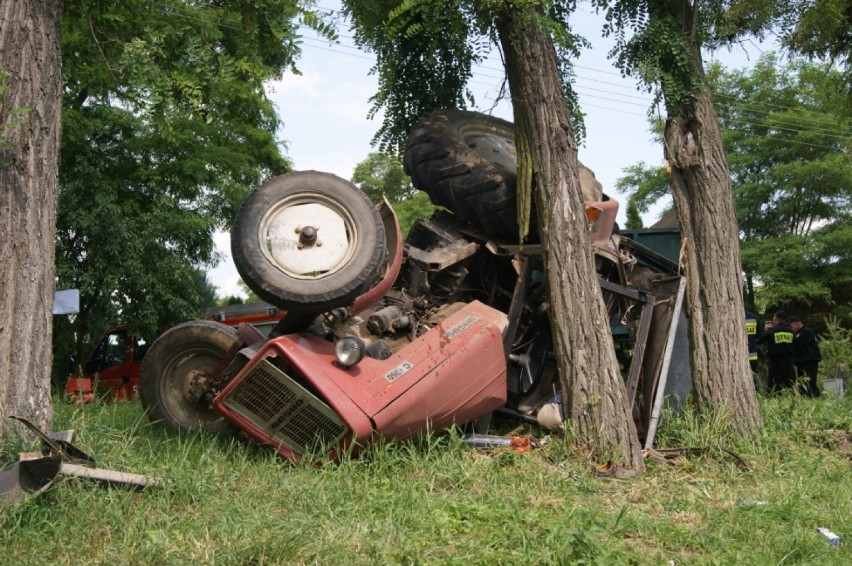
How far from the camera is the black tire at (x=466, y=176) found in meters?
7.23

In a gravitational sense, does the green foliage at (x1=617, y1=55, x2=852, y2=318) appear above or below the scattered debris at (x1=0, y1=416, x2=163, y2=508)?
above

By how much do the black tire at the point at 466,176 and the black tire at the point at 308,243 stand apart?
1.43 m

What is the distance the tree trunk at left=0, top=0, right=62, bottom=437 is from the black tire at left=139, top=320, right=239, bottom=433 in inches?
58.9

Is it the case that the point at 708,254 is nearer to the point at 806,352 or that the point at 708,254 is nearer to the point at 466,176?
the point at 466,176

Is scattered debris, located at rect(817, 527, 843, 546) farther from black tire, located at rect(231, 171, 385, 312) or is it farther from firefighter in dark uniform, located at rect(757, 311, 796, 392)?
firefighter in dark uniform, located at rect(757, 311, 796, 392)

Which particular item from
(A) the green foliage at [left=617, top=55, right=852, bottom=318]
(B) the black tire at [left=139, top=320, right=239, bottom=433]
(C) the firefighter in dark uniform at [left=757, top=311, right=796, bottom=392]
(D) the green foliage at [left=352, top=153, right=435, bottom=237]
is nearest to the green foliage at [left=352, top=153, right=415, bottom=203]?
(D) the green foliage at [left=352, top=153, right=435, bottom=237]

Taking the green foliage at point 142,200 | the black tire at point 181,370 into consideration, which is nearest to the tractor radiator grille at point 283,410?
the black tire at point 181,370

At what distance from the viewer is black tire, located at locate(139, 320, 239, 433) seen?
6.74 m

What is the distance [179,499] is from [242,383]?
46.6 inches

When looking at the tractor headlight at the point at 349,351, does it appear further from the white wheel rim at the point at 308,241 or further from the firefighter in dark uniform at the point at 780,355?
the firefighter in dark uniform at the point at 780,355

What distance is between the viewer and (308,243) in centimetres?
600

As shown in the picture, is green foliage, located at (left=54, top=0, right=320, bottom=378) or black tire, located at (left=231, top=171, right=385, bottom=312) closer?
black tire, located at (left=231, top=171, right=385, bottom=312)

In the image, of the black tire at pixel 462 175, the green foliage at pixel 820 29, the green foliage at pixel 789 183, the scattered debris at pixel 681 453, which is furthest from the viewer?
the green foliage at pixel 789 183

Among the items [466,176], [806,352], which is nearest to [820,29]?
[806,352]
